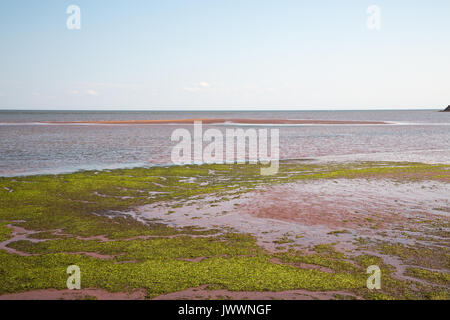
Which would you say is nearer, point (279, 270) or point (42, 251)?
point (279, 270)

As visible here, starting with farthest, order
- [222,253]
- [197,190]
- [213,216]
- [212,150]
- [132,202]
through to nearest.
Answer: [212,150] → [197,190] → [132,202] → [213,216] → [222,253]

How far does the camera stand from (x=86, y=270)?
851 cm

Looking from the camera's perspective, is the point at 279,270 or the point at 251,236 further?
the point at 251,236

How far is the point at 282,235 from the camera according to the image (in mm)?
11297

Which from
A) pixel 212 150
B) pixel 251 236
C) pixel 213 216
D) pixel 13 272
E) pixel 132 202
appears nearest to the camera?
pixel 13 272

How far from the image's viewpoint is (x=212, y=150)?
38000 mm

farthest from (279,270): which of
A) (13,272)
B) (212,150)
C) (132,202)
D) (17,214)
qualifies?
(212,150)

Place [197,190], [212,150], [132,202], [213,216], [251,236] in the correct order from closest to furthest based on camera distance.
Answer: [251,236] → [213,216] → [132,202] → [197,190] → [212,150]

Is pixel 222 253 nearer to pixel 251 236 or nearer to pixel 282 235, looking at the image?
pixel 251 236
